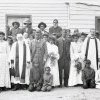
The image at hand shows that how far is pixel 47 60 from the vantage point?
37.4 ft

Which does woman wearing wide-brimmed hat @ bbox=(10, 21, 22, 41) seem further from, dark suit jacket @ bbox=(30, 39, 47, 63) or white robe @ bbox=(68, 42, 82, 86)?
white robe @ bbox=(68, 42, 82, 86)

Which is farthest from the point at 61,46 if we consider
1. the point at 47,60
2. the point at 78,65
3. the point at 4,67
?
the point at 4,67

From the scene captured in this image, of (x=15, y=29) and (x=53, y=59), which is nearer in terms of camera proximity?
(x=53, y=59)

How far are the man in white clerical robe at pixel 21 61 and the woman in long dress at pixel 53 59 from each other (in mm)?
632

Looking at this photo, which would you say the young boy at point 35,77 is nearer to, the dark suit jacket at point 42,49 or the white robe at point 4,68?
the dark suit jacket at point 42,49

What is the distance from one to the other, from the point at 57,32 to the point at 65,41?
0.85m

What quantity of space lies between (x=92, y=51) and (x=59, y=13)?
387 centimetres

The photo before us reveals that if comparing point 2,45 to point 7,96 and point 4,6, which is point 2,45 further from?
point 4,6

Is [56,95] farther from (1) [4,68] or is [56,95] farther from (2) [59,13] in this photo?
(2) [59,13]

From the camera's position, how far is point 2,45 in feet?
36.4

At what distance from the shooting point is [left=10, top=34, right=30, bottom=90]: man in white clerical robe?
443 inches

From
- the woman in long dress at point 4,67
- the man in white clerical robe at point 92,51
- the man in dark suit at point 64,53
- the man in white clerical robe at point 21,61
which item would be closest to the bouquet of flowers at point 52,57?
the man in dark suit at point 64,53

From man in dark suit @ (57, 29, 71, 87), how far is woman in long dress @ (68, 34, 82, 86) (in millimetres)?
154

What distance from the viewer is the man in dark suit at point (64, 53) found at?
11555 mm
